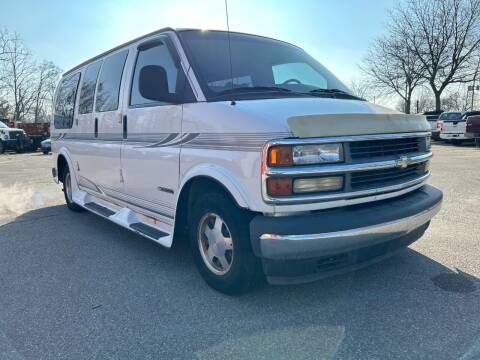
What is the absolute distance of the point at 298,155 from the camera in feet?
8.87

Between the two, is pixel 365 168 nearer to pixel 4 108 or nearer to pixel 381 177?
pixel 381 177

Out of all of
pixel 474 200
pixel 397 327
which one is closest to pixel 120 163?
pixel 397 327

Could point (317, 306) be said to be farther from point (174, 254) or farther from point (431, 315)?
point (174, 254)

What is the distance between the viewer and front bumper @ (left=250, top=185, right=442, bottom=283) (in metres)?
2.67

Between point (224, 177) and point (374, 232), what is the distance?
43.9 inches

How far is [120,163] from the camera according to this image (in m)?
4.53

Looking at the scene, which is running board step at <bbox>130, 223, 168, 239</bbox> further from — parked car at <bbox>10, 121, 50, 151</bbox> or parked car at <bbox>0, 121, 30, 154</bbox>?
parked car at <bbox>10, 121, 50, 151</bbox>

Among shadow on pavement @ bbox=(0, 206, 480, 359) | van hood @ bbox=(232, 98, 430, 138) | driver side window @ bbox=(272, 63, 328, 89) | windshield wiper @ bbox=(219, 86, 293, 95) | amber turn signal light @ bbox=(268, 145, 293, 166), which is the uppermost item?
driver side window @ bbox=(272, 63, 328, 89)

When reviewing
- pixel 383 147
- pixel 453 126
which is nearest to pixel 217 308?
pixel 383 147

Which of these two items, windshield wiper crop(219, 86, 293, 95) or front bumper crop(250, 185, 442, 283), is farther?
windshield wiper crop(219, 86, 293, 95)

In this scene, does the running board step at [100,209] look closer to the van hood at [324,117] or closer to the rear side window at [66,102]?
the rear side window at [66,102]

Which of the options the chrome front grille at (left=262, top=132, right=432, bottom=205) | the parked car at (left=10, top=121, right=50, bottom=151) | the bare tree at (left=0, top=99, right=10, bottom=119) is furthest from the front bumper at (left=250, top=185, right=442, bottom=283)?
the bare tree at (left=0, top=99, right=10, bottom=119)

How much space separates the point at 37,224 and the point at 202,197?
3.63 metres

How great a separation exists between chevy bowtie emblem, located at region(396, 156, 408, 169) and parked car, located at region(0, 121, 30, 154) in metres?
24.9
